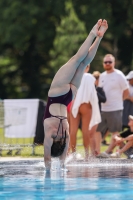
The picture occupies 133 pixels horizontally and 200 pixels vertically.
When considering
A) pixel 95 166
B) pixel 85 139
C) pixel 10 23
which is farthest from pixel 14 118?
pixel 10 23

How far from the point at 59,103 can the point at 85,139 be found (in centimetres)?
328

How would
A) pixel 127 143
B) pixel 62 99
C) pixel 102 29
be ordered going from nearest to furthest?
pixel 62 99, pixel 102 29, pixel 127 143

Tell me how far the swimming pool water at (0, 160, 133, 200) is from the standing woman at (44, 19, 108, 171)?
339 millimetres

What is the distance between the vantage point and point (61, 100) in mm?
9562

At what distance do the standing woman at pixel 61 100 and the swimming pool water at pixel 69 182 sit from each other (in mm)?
339

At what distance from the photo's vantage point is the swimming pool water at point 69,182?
22.4 ft

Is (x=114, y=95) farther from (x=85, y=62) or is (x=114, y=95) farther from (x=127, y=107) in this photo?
(x=85, y=62)

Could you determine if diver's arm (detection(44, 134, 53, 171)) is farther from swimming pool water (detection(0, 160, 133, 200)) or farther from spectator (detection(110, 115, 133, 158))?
spectator (detection(110, 115, 133, 158))

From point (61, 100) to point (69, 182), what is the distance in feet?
6.01

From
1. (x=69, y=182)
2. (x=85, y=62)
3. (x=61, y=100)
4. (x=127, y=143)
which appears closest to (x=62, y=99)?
(x=61, y=100)

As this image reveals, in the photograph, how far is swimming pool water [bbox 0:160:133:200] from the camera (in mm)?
6816

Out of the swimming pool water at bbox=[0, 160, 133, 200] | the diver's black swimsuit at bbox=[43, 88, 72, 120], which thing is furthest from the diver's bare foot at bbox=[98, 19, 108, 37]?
the swimming pool water at bbox=[0, 160, 133, 200]

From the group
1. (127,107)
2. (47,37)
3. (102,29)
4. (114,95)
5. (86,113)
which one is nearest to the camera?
(102,29)

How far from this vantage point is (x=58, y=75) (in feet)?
31.4
